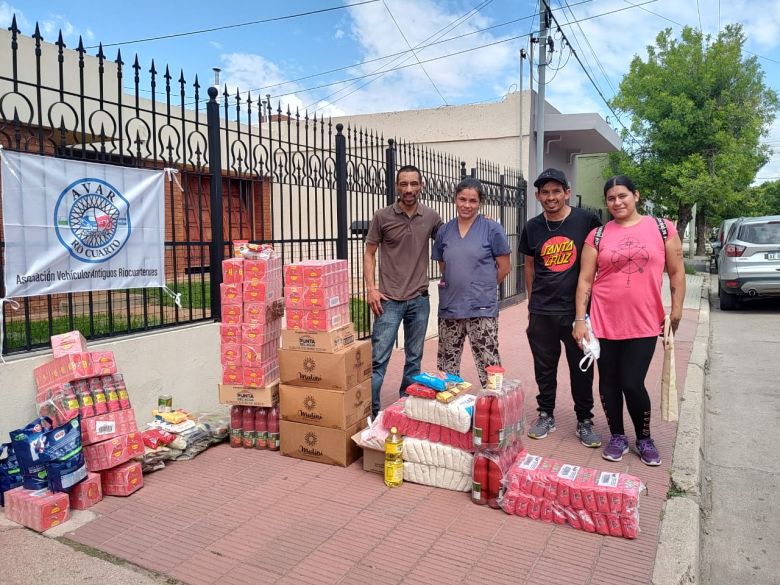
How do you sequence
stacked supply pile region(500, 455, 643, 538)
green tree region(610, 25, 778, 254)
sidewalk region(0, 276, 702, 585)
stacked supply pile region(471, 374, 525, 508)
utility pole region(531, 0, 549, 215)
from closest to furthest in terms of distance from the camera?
sidewalk region(0, 276, 702, 585), stacked supply pile region(500, 455, 643, 538), stacked supply pile region(471, 374, 525, 508), utility pole region(531, 0, 549, 215), green tree region(610, 25, 778, 254)

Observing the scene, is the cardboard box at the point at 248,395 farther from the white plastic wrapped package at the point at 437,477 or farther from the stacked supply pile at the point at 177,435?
the white plastic wrapped package at the point at 437,477

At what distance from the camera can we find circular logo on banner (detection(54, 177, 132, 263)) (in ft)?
13.7

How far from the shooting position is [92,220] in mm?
4348

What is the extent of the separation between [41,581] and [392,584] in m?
1.60

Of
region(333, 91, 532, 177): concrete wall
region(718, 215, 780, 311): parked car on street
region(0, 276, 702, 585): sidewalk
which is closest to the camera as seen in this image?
region(0, 276, 702, 585): sidewalk

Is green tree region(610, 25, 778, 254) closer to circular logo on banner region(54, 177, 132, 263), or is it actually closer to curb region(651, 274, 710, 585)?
curb region(651, 274, 710, 585)

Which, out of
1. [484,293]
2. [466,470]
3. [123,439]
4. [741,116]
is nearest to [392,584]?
[466,470]

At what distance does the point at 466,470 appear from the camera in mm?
3719

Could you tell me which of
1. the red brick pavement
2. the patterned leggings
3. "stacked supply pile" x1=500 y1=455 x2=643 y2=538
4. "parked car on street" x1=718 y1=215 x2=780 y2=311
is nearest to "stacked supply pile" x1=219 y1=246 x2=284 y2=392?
the red brick pavement

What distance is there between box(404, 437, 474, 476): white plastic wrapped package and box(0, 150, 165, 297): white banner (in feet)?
8.07

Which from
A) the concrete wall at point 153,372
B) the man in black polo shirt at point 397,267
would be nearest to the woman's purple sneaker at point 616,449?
the man in black polo shirt at point 397,267

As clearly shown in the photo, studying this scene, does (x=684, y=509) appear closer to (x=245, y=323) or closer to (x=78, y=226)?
(x=245, y=323)

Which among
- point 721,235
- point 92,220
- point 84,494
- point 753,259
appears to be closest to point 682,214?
point 721,235

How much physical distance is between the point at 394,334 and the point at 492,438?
4.98ft
